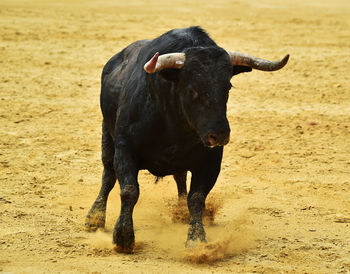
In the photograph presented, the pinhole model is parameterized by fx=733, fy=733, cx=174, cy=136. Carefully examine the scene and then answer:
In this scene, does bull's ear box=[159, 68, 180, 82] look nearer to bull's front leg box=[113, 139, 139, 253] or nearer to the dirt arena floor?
bull's front leg box=[113, 139, 139, 253]

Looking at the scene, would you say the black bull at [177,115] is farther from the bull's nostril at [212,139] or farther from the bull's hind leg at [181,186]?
the bull's hind leg at [181,186]

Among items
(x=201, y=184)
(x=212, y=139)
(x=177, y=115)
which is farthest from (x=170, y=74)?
(x=201, y=184)

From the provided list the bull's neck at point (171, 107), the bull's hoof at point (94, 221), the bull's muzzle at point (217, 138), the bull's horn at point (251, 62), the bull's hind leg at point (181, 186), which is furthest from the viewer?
the bull's hind leg at point (181, 186)

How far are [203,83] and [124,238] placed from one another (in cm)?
145

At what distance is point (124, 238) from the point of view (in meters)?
6.09

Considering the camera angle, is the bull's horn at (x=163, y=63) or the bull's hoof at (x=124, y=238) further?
the bull's hoof at (x=124, y=238)

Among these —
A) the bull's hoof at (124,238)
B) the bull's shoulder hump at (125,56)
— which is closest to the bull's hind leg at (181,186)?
the bull's shoulder hump at (125,56)

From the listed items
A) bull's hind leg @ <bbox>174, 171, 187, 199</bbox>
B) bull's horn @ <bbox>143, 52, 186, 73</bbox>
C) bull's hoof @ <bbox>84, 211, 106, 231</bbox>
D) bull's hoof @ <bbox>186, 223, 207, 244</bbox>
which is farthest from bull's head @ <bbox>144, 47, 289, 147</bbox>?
bull's hind leg @ <bbox>174, 171, 187, 199</bbox>

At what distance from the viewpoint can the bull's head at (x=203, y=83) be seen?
5672 millimetres

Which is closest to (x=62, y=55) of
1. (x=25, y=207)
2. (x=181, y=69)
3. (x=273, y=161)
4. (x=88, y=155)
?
(x=88, y=155)

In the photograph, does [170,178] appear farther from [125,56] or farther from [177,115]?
[177,115]

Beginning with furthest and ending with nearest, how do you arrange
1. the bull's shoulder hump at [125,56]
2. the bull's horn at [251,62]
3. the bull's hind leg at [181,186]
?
the bull's hind leg at [181,186] < the bull's shoulder hump at [125,56] < the bull's horn at [251,62]

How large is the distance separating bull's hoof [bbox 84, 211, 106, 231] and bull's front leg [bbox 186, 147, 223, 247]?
109 cm

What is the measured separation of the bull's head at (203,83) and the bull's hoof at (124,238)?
103cm
